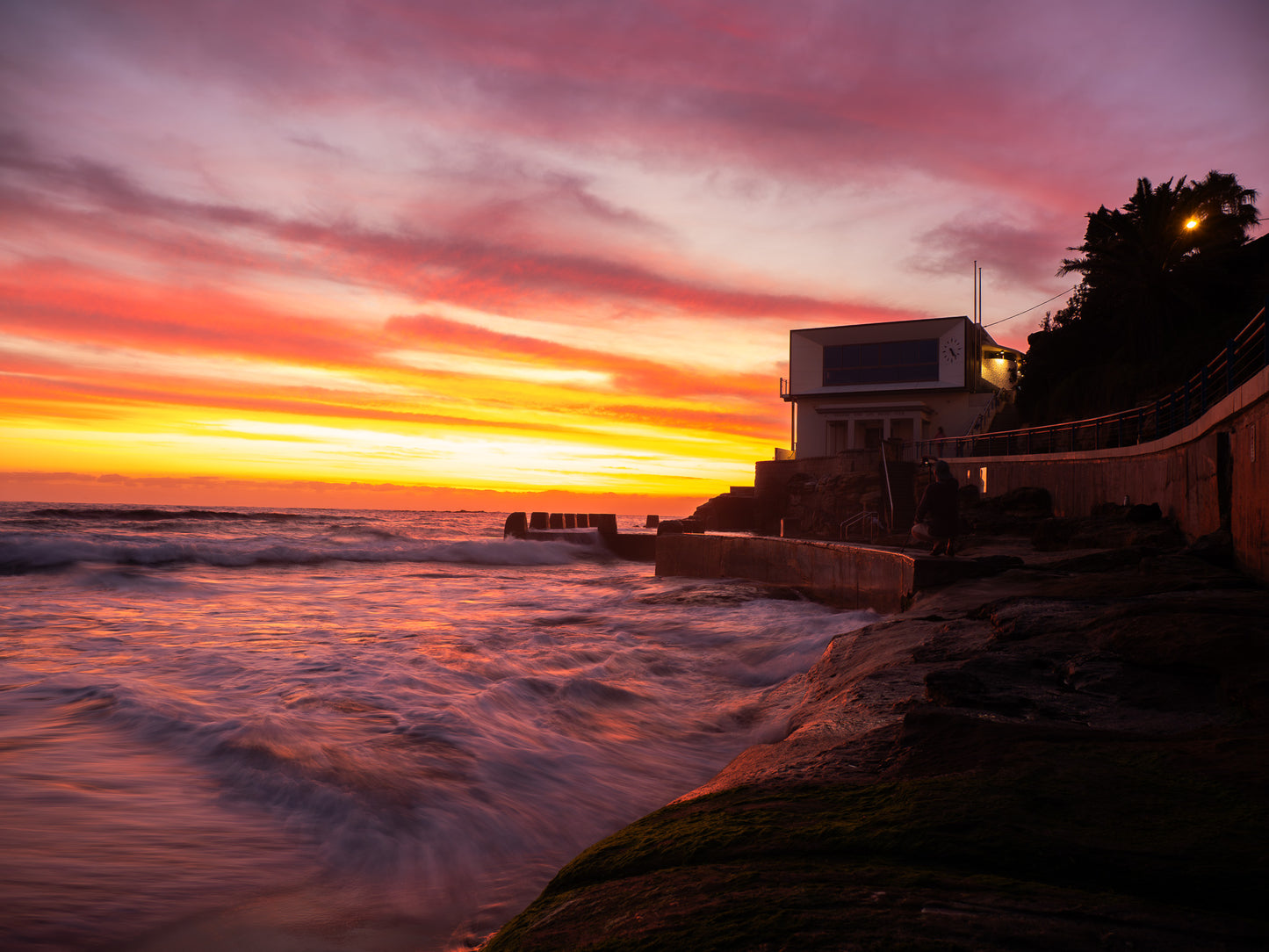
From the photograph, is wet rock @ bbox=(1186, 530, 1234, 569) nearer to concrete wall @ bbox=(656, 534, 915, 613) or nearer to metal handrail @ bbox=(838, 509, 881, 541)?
concrete wall @ bbox=(656, 534, 915, 613)

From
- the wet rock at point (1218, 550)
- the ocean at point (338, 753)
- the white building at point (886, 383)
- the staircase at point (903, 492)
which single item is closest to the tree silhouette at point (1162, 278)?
the white building at point (886, 383)

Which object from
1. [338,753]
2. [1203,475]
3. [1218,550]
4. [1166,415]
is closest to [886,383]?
[1166,415]

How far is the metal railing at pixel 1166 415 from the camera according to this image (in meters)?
9.17

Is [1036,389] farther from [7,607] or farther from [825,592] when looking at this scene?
[7,607]

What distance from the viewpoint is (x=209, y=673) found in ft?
25.7

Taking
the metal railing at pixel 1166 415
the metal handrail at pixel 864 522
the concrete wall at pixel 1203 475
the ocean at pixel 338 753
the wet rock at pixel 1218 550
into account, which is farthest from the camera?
Result: the metal handrail at pixel 864 522

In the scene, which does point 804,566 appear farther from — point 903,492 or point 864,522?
point 864,522

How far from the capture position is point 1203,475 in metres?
9.00

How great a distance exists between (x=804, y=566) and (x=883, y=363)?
2702 centimetres

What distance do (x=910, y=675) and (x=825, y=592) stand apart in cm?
952

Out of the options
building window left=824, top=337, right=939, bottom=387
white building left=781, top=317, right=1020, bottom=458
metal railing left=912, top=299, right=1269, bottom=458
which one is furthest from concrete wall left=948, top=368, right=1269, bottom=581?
building window left=824, top=337, right=939, bottom=387

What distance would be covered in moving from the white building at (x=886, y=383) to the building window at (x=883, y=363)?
0.15 ft

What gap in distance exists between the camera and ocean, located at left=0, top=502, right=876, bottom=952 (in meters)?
3.37

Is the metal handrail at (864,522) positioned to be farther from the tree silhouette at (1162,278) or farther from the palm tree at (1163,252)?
the palm tree at (1163,252)
